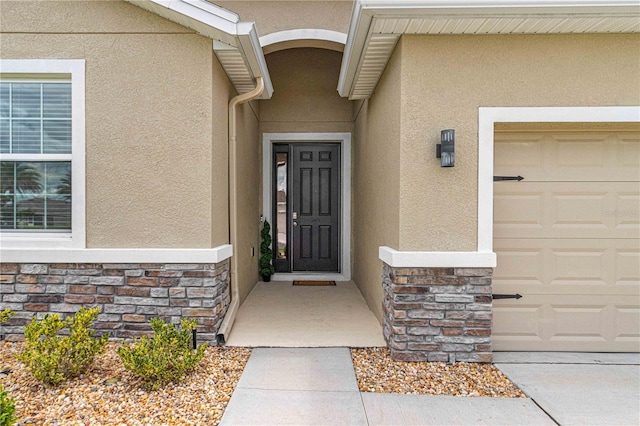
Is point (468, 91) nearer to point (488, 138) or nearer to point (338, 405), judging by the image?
point (488, 138)

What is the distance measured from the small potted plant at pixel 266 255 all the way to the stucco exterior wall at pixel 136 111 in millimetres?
3436

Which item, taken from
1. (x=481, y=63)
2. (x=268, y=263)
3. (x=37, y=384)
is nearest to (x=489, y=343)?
(x=481, y=63)

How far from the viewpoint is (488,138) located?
366 cm

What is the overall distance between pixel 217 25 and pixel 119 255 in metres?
2.57

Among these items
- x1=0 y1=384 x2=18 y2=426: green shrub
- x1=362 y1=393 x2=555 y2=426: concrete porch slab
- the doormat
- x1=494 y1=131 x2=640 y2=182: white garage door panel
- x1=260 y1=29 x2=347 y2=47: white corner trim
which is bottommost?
x1=362 y1=393 x2=555 y2=426: concrete porch slab

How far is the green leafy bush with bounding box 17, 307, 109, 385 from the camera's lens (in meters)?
3.06

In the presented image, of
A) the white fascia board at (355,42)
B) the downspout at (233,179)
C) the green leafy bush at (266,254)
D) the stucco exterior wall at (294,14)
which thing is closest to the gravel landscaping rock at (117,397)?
the downspout at (233,179)

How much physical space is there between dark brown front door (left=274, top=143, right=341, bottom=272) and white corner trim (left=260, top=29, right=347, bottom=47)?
2.12m

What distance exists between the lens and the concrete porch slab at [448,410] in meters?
2.78

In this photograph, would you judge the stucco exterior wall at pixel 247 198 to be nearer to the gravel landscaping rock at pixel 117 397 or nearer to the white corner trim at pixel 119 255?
the white corner trim at pixel 119 255

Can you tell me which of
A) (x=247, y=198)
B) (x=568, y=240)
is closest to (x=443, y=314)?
(x=568, y=240)

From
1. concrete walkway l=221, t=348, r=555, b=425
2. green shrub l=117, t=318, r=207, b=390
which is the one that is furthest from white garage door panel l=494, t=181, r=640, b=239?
green shrub l=117, t=318, r=207, b=390

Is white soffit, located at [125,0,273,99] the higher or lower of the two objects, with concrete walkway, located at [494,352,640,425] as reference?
higher

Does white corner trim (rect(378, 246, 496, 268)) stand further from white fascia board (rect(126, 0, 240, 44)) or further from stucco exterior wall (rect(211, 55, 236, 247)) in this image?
white fascia board (rect(126, 0, 240, 44))
